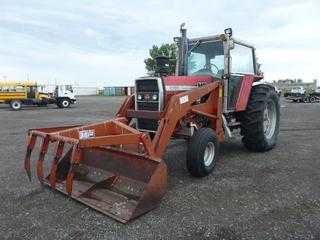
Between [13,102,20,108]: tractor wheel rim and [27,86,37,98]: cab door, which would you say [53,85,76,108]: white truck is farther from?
[13,102,20,108]: tractor wheel rim

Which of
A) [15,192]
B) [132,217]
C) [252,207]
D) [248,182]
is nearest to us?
[132,217]

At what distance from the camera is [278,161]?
573 cm

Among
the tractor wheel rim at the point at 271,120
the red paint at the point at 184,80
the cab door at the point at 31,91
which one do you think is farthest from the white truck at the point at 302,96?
the red paint at the point at 184,80

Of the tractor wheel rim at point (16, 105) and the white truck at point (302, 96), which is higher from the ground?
the white truck at point (302, 96)

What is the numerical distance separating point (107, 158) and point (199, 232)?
69.1 inches

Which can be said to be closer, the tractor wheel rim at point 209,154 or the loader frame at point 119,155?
the loader frame at point 119,155

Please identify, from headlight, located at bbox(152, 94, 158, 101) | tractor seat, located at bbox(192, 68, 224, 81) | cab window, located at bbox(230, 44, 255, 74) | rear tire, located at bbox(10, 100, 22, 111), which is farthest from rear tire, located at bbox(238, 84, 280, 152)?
rear tire, located at bbox(10, 100, 22, 111)

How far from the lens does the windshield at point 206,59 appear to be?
5.75 m

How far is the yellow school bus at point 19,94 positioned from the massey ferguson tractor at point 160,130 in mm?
19850

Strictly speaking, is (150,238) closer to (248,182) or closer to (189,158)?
(189,158)

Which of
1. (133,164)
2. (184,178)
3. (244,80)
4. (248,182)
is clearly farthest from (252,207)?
(244,80)

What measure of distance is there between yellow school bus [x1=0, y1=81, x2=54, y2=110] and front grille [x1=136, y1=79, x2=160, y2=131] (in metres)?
20.3

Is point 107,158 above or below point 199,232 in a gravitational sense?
above

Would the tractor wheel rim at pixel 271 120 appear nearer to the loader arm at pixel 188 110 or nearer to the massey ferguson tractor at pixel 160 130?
the massey ferguson tractor at pixel 160 130
